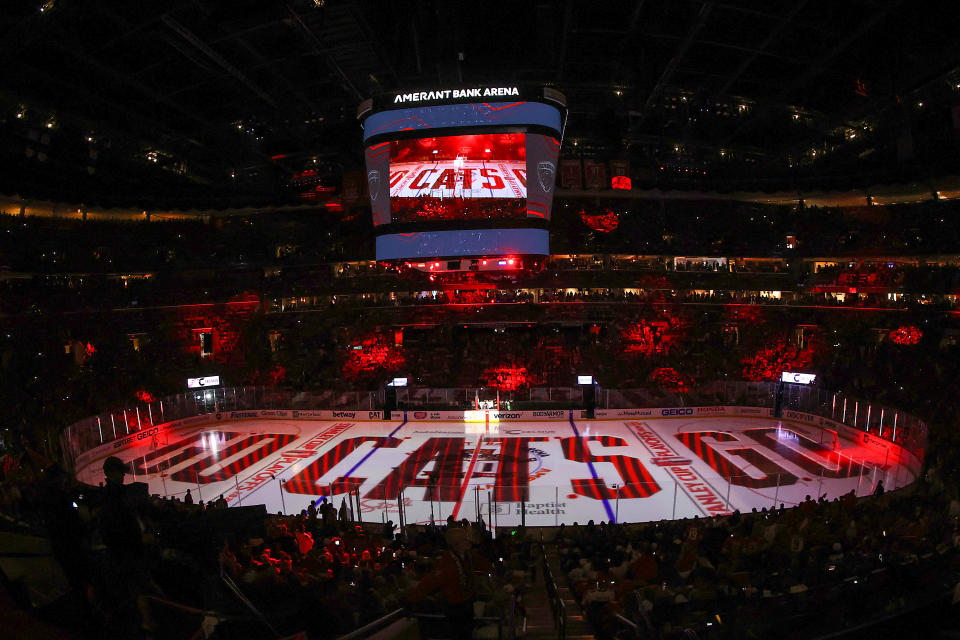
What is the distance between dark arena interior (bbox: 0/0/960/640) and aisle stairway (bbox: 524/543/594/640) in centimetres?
10

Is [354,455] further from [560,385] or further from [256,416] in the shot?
[560,385]

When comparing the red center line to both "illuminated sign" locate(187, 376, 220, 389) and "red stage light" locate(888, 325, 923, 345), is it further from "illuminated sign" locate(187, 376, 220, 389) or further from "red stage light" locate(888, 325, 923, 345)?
"red stage light" locate(888, 325, 923, 345)

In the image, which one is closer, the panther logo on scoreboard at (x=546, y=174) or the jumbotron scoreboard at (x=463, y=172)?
the jumbotron scoreboard at (x=463, y=172)

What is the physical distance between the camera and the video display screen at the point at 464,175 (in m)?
23.7

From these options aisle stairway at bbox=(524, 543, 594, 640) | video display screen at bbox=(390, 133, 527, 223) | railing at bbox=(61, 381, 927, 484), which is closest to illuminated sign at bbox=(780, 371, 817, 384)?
railing at bbox=(61, 381, 927, 484)

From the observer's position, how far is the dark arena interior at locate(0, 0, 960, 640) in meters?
6.23

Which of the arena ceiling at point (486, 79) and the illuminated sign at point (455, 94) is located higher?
the arena ceiling at point (486, 79)

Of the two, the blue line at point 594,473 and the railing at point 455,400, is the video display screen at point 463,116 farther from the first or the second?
the blue line at point 594,473

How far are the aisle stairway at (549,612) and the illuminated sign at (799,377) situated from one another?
19.1m

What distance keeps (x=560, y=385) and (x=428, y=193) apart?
38.2 feet

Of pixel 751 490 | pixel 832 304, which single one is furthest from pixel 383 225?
pixel 832 304

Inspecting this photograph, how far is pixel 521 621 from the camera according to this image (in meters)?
6.87

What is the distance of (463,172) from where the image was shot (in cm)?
2381

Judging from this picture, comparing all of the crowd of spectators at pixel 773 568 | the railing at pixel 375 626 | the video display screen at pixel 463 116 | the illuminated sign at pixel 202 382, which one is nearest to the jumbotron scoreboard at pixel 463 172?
the video display screen at pixel 463 116
